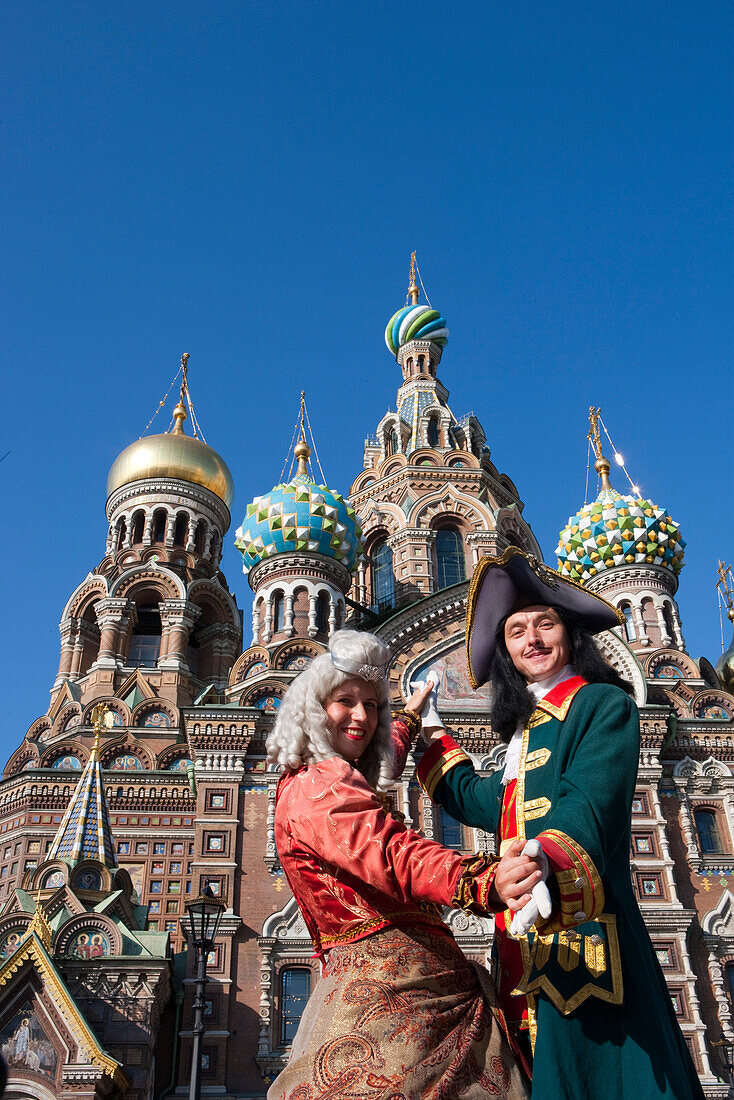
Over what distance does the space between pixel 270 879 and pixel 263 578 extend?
7.30 metres

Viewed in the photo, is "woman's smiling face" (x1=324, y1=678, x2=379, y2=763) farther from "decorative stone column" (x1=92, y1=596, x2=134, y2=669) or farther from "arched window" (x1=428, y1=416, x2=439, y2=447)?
"arched window" (x1=428, y1=416, x2=439, y2=447)

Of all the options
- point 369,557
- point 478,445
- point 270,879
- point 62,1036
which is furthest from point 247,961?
point 478,445

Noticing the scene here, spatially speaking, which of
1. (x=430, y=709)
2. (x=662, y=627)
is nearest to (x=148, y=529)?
(x=662, y=627)

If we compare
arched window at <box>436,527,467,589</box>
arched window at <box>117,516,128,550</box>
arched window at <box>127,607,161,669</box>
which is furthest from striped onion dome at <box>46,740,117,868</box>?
arched window at <box>436,527,467,589</box>

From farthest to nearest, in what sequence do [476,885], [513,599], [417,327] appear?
→ [417,327], [513,599], [476,885]

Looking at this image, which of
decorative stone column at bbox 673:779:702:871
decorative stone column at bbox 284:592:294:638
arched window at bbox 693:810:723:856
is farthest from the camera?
decorative stone column at bbox 284:592:294:638

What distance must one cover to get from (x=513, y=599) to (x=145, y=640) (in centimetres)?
2054

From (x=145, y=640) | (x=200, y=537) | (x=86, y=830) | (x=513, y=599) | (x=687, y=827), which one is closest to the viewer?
(x=513, y=599)

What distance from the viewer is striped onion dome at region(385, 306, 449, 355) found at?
1241 inches

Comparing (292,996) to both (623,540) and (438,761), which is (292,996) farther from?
(623,540)

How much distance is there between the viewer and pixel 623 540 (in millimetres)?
24125

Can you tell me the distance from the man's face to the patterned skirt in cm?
98

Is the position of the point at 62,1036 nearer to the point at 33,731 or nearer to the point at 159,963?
the point at 159,963

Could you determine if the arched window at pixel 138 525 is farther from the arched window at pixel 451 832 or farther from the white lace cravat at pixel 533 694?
the white lace cravat at pixel 533 694
